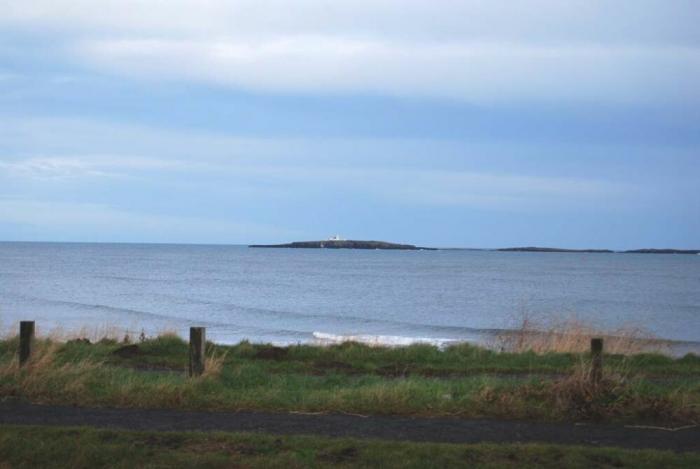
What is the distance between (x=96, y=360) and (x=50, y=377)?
428cm

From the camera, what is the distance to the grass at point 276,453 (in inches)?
355

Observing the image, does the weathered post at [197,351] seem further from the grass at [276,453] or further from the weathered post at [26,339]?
the grass at [276,453]

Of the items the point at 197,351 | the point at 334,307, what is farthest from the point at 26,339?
the point at 334,307

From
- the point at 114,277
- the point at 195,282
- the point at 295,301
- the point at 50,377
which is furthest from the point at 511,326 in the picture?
the point at 114,277

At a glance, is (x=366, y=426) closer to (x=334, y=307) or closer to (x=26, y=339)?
(x=26, y=339)

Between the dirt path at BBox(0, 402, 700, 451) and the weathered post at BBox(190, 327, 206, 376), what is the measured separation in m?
1.68

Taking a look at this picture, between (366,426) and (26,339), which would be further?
(26,339)

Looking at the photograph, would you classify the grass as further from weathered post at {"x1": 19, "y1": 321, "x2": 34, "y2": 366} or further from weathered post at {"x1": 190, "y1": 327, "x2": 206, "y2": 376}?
weathered post at {"x1": 19, "y1": 321, "x2": 34, "y2": 366}

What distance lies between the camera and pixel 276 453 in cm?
935

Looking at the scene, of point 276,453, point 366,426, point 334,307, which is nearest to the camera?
point 276,453

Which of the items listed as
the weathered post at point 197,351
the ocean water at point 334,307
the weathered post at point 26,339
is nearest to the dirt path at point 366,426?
the weathered post at point 197,351

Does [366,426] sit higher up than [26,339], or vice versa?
[26,339]

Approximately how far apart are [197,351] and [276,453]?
4.69m

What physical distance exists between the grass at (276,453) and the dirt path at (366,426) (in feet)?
2.17
